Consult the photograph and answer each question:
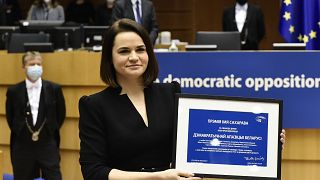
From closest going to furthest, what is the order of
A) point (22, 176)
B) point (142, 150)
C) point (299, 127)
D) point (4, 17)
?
point (142, 150) → point (299, 127) → point (22, 176) → point (4, 17)

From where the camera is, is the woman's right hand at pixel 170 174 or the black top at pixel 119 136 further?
the black top at pixel 119 136

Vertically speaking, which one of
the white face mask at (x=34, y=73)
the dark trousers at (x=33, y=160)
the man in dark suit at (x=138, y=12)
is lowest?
the dark trousers at (x=33, y=160)

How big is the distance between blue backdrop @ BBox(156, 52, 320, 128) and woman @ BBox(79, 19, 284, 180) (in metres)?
3.30

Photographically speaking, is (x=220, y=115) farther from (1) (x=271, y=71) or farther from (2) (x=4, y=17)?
(2) (x=4, y=17)


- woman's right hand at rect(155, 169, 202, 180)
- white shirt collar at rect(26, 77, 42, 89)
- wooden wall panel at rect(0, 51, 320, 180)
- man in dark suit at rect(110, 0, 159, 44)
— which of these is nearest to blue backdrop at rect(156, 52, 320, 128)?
wooden wall panel at rect(0, 51, 320, 180)

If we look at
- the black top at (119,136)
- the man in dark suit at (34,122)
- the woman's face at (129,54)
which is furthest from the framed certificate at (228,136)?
the man in dark suit at (34,122)

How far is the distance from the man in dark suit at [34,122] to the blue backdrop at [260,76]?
1.70m

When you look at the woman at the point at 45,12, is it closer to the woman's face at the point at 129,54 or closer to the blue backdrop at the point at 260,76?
the blue backdrop at the point at 260,76

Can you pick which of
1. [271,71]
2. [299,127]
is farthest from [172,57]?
[299,127]

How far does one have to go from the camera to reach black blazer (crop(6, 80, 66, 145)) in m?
7.23

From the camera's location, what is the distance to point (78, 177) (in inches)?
290

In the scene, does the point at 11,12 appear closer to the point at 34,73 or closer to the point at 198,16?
the point at 198,16

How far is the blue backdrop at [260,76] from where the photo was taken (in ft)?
19.2

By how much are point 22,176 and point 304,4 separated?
339 centimetres
